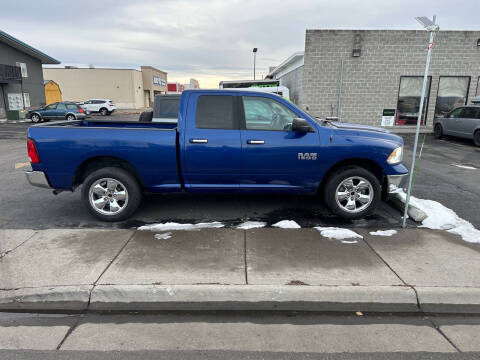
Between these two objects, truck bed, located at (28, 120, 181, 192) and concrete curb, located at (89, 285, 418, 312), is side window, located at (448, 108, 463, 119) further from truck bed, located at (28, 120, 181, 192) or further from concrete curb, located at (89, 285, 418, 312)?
truck bed, located at (28, 120, 181, 192)

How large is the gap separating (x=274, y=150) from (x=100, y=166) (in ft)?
8.43

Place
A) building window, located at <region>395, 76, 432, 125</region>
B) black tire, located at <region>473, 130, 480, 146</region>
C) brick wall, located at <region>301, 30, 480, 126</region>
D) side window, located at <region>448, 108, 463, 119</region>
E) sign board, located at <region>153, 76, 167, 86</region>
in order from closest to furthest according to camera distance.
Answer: black tire, located at <region>473, 130, 480, 146</region>
side window, located at <region>448, 108, 463, 119</region>
brick wall, located at <region>301, 30, 480, 126</region>
building window, located at <region>395, 76, 432, 125</region>
sign board, located at <region>153, 76, 167, 86</region>

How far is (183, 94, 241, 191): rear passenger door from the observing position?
4.80 metres

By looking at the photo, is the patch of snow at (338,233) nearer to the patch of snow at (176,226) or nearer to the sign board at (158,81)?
the patch of snow at (176,226)

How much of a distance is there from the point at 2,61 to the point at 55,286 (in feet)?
105

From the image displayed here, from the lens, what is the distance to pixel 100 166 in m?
5.03

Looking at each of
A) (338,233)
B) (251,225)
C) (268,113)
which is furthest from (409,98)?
(251,225)

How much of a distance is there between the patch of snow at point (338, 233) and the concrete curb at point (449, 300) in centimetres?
120

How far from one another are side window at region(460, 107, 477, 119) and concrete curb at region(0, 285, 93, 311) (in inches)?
583

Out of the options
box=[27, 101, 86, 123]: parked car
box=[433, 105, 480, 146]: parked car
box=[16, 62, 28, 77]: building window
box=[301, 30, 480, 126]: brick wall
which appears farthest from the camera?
box=[16, 62, 28, 77]: building window

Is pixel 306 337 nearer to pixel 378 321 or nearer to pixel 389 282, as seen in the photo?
pixel 378 321

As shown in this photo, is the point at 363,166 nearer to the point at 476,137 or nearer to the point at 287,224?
the point at 287,224

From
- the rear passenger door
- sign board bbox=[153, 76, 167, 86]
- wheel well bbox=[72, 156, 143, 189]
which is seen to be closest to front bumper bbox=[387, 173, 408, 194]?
the rear passenger door

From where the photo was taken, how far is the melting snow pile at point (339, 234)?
4.50 metres
